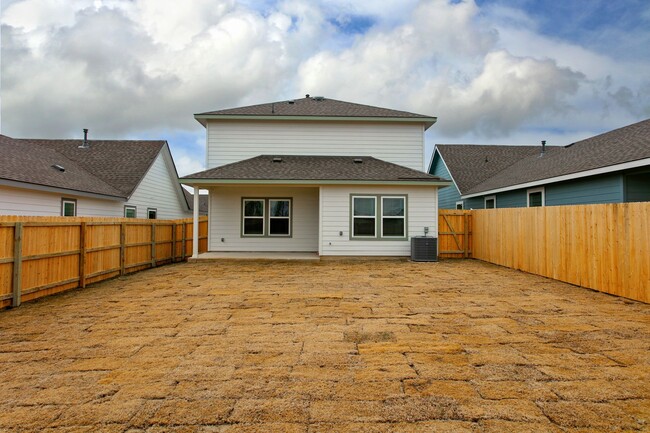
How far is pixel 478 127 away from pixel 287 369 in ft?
107

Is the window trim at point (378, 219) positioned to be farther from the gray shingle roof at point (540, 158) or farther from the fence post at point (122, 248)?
the fence post at point (122, 248)

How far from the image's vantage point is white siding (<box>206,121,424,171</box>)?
15.4 m

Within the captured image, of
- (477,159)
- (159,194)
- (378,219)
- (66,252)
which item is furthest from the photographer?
(477,159)

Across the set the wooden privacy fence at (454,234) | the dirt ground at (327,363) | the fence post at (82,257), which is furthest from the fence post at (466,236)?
the fence post at (82,257)

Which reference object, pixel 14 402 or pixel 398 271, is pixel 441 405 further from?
pixel 398 271

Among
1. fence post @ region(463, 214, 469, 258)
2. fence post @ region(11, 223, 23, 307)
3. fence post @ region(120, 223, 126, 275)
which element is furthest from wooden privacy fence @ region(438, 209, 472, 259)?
fence post @ region(11, 223, 23, 307)

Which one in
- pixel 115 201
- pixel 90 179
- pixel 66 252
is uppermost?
pixel 90 179

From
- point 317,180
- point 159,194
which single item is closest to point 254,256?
point 317,180

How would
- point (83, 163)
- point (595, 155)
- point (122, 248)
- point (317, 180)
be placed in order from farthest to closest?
point (83, 163)
point (317, 180)
point (595, 155)
point (122, 248)

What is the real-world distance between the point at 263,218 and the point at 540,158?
42.8 feet

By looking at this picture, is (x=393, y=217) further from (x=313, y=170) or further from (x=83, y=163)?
(x=83, y=163)

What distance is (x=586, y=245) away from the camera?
7770mm

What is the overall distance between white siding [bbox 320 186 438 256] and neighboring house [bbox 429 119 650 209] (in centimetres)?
402

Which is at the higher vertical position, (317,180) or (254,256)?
(317,180)
